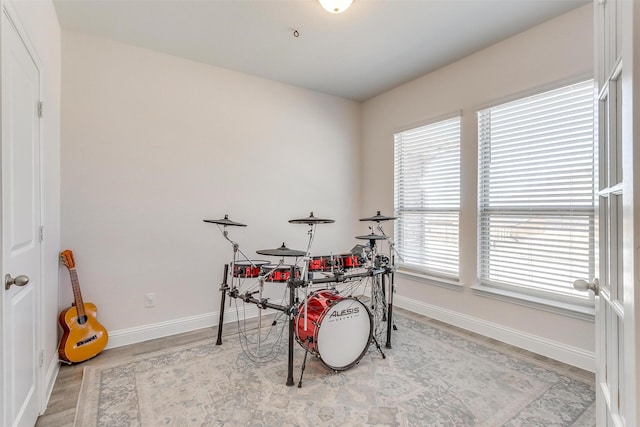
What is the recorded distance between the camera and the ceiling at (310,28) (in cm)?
226

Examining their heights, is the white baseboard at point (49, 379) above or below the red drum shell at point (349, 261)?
below

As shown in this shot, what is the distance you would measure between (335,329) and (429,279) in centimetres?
170

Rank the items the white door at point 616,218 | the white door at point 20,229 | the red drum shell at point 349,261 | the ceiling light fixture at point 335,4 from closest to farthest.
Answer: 1. the white door at point 616,218
2. the white door at point 20,229
3. the ceiling light fixture at point 335,4
4. the red drum shell at point 349,261

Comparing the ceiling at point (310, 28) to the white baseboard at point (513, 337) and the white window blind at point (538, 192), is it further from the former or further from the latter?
the white baseboard at point (513, 337)

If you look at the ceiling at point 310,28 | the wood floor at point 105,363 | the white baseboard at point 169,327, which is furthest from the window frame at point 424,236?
the white baseboard at point 169,327

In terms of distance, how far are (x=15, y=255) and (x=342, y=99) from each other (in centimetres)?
372

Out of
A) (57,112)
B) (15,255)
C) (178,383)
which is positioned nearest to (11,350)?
(15,255)

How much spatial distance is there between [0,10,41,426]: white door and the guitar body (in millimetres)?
646

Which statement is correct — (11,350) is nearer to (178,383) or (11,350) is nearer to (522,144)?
(178,383)

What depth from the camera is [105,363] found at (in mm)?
2371

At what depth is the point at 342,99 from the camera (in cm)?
416

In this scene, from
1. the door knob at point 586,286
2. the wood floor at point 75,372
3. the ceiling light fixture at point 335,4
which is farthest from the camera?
the ceiling light fixture at point 335,4

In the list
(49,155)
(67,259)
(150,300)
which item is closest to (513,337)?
(150,300)

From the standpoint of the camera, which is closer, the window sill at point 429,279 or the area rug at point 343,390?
the area rug at point 343,390
